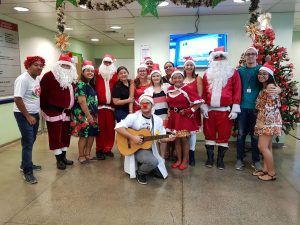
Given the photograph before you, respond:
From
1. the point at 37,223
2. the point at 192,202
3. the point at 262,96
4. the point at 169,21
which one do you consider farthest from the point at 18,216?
the point at 169,21

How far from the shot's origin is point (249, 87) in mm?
3320

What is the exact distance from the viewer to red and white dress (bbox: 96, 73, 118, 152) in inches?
151

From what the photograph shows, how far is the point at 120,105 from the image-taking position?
3775 millimetres

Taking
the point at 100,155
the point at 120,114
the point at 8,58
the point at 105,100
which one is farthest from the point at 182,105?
the point at 8,58

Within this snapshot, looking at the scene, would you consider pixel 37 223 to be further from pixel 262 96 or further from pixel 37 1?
pixel 37 1

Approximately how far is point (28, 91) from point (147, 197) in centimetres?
181

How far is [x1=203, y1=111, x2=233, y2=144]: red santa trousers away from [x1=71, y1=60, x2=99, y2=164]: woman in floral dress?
158 cm

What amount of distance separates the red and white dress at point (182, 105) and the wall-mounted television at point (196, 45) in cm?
161

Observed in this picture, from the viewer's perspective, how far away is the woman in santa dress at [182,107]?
11.0ft

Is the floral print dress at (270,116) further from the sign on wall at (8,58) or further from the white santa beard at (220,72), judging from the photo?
the sign on wall at (8,58)

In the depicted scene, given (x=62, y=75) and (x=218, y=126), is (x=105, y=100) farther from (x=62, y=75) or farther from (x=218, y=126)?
(x=218, y=126)

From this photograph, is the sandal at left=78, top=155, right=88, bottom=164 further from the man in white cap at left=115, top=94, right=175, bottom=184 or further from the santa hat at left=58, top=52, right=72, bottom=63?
the santa hat at left=58, top=52, right=72, bottom=63

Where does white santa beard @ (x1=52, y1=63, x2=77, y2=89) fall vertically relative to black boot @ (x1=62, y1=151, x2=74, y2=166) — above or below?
above

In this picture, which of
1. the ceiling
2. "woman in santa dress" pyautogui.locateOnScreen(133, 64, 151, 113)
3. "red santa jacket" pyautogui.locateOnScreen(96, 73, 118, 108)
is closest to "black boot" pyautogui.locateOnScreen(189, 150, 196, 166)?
"woman in santa dress" pyautogui.locateOnScreen(133, 64, 151, 113)
